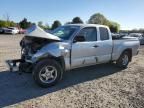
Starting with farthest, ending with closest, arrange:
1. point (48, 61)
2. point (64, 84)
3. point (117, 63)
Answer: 1. point (117, 63)
2. point (64, 84)
3. point (48, 61)

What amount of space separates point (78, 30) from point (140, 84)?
2.68 m

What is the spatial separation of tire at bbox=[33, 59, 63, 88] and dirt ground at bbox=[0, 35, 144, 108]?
0.18 meters

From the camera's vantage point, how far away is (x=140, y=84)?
22.1 feet

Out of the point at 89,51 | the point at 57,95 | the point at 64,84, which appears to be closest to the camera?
the point at 57,95

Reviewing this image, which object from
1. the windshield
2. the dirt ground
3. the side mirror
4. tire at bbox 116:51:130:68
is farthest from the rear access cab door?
tire at bbox 116:51:130:68

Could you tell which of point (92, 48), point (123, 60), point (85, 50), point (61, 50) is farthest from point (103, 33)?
point (61, 50)

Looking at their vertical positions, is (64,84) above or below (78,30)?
below

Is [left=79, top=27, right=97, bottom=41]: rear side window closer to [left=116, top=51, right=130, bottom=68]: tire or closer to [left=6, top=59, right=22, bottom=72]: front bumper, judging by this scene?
[left=116, top=51, right=130, bottom=68]: tire

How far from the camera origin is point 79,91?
5.89m

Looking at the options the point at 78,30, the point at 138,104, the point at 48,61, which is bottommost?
the point at 138,104

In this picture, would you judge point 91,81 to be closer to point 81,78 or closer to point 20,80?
point 81,78

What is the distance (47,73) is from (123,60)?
410 cm

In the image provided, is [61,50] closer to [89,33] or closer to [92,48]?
[92,48]

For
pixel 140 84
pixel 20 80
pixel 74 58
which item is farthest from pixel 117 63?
pixel 20 80
